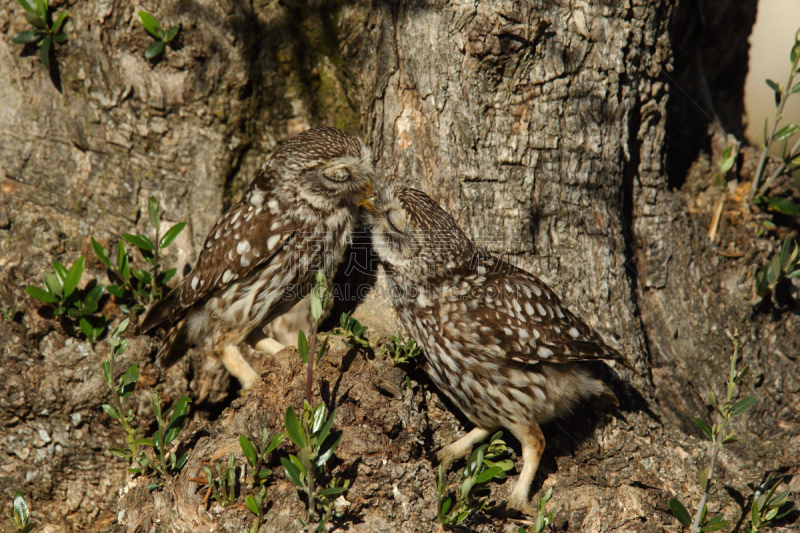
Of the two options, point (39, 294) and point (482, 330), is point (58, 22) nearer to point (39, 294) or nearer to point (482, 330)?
point (39, 294)

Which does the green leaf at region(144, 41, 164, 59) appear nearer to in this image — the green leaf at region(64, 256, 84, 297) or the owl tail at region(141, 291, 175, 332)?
the green leaf at region(64, 256, 84, 297)

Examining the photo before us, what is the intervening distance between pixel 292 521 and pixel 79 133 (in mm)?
2546

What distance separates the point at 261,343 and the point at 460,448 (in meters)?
1.35

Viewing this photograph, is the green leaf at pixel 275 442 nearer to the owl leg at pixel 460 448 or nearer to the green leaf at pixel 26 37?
the owl leg at pixel 460 448

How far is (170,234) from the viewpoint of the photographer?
9.98ft

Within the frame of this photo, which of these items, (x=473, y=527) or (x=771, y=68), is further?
(x=771, y=68)

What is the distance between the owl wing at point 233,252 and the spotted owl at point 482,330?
1.84ft

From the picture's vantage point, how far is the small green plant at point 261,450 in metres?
2.21

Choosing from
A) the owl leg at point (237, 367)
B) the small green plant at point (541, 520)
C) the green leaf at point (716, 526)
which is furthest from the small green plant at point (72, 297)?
the green leaf at point (716, 526)

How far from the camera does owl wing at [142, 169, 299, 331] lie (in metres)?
2.90

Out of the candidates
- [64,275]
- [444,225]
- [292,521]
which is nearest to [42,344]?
[64,275]

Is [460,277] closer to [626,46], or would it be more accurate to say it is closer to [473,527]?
[473,527]

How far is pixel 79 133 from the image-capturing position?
10.5ft

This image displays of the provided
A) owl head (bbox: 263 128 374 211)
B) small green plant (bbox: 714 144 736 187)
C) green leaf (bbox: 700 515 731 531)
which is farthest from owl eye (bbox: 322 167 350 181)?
small green plant (bbox: 714 144 736 187)
